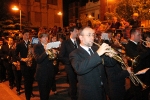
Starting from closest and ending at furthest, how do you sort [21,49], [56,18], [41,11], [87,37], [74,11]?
[87,37]
[21,49]
[41,11]
[56,18]
[74,11]

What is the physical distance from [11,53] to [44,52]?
4.25 metres

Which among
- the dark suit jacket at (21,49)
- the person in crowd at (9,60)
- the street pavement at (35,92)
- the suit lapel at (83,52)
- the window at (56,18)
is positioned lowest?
the street pavement at (35,92)

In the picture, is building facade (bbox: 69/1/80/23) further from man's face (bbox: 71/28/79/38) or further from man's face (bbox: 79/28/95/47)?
man's face (bbox: 79/28/95/47)

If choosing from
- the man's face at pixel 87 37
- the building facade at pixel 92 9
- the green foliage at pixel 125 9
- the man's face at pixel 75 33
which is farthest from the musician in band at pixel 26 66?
the building facade at pixel 92 9

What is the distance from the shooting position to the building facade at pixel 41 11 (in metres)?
Result: 42.8

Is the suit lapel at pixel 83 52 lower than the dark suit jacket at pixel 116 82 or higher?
higher

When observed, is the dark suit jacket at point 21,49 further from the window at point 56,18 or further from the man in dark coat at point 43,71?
the window at point 56,18

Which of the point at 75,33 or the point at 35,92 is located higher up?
the point at 75,33

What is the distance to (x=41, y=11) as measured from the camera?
4444cm

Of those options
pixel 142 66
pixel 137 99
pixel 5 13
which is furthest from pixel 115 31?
pixel 5 13

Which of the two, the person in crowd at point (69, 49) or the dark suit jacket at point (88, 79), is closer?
the dark suit jacket at point (88, 79)

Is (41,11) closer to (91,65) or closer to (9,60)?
(9,60)

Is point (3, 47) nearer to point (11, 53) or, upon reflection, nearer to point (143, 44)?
point (11, 53)

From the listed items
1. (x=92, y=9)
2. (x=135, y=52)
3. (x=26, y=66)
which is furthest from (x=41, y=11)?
(x=135, y=52)
